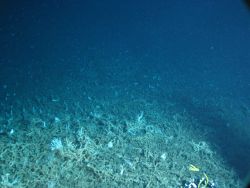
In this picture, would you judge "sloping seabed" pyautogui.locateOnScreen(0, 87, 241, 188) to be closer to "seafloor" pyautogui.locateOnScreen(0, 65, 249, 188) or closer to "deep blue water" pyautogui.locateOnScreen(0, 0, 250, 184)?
"seafloor" pyautogui.locateOnScreen(0, 65, 249, 188)

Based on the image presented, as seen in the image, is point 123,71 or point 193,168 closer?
point 193,168

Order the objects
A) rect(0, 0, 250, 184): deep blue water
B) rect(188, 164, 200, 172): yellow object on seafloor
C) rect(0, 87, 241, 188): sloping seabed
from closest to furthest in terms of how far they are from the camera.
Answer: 1. rect(0, 87, 241, 188): sloping seabed
2. rect(188, 164, 200, 172): yellow object on seafloor
3. rect(0, 0, 250, 184): deep blue water

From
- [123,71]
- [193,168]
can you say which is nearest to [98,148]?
[193,168]

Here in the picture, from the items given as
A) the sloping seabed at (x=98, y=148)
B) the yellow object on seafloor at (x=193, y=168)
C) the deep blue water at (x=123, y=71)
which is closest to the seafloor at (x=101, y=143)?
the sloping seabed at (x=98, y=148)

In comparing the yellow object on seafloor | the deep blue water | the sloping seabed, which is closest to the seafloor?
the sloping seabed

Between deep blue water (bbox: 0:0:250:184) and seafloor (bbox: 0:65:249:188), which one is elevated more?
seafloor (bbox: 0:65:249:188)

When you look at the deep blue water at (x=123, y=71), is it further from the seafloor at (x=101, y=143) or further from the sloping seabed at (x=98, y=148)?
the sloping seabed at (x=98, y=148)

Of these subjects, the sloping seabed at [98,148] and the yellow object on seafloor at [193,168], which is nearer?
the sloping seabed at [98,148]

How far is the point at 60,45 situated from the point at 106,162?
12.8 m

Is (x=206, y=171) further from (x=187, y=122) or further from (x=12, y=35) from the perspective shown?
(x=12, y=35)

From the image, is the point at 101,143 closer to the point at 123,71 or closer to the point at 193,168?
the point at 193,168

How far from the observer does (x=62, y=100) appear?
10109mm

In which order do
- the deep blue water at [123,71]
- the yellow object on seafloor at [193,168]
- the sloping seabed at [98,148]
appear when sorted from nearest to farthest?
the sloping seabed at [98,148] → the yellow object on seafloor at [193,168] → the deep blue water at [123,71]

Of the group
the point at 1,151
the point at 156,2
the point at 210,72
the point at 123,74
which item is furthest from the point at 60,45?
the point at 156,2
